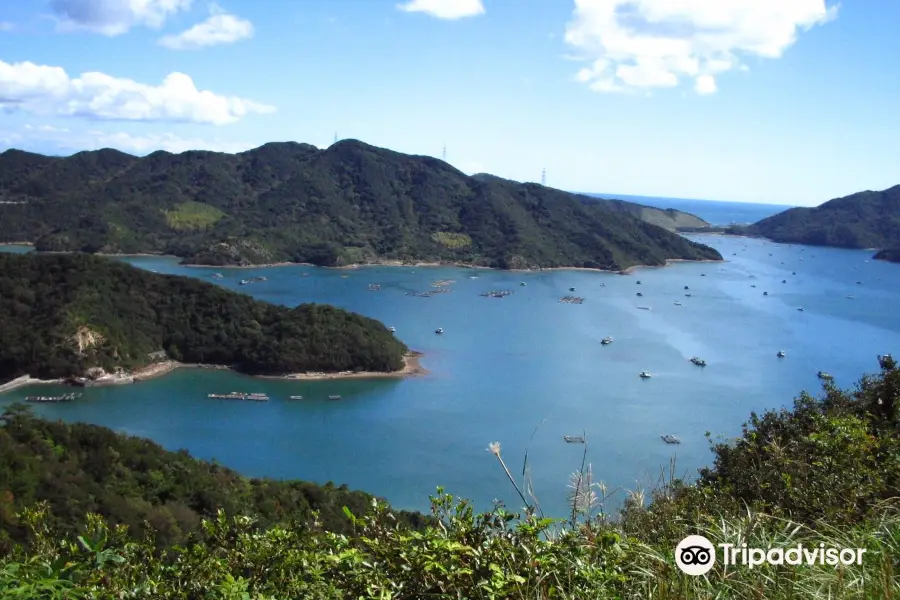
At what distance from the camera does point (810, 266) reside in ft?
211

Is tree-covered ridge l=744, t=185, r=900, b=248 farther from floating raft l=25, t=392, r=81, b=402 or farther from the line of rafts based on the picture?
floating raft l=25, t=392, r=81, b=402

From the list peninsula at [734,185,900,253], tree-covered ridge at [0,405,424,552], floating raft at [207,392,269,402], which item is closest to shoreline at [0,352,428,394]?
floating raft at [207,392,269,402]

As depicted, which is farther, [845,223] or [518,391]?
[845,223]

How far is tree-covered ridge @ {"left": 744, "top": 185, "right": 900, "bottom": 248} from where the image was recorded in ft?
259

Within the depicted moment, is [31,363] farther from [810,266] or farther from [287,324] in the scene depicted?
[810,266]

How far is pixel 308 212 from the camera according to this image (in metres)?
66.1

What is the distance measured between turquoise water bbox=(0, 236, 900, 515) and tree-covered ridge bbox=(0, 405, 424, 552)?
3718mm

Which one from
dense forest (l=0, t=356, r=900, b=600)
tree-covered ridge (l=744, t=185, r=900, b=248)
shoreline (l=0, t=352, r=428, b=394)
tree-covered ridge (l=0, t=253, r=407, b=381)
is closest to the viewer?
dense forest (l=0, t=356, r=900, b=600)

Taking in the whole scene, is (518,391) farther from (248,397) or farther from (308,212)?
(308,212)

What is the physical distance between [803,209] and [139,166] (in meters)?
84.5

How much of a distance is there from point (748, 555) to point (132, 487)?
40.1ft

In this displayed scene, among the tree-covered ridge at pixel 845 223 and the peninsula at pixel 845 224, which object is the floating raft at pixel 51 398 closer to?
the peninsula at pixel 845 224

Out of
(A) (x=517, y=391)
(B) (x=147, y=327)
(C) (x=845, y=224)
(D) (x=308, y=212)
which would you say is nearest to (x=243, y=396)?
(B) (x=147, y=327)

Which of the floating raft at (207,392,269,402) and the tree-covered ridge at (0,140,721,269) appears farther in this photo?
the tree-covered ridge at (0,140,721,269)
